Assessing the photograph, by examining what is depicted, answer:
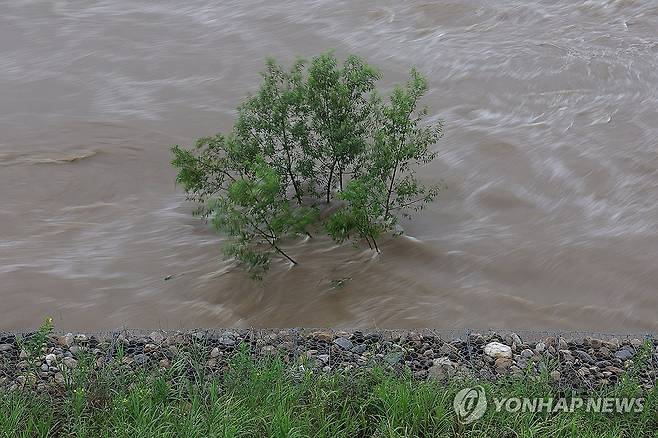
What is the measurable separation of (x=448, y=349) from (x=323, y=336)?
32.5 inches

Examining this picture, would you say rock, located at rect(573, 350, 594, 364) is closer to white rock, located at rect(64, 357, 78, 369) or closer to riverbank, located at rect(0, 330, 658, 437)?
riverbank, located at rect(0, 330, 658, 437)

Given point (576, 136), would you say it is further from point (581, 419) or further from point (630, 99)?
point (581, 419)

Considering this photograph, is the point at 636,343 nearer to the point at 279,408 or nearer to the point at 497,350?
the point at 497,350

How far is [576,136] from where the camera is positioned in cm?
949

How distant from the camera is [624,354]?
5.73 metres

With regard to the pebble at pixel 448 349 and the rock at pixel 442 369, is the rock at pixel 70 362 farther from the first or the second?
the pebble at pixel 448 349

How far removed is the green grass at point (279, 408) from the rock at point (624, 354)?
42cm

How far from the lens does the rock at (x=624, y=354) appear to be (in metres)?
5.71

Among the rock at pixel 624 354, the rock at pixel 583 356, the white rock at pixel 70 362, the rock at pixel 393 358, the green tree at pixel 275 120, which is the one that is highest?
the green tree at pixel 275 120

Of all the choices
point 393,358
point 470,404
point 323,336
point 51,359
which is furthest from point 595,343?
point 51,359

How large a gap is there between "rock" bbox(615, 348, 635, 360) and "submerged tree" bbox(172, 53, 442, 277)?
81.9 inches

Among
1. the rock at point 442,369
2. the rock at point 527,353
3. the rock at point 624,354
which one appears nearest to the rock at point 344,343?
the rock at point 442,369

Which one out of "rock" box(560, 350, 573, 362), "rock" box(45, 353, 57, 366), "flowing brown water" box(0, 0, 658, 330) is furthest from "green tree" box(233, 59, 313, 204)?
"rock" box(560, 350, 573, 362)

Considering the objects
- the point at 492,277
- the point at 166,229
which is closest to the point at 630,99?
the point at 492,277
